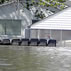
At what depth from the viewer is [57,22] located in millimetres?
23562

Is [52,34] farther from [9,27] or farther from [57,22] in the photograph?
[9,27]

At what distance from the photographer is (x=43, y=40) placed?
79.9ft

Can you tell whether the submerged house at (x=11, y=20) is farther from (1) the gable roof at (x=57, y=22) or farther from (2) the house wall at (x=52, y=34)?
(1) the gable roof at (x=57, y=22)

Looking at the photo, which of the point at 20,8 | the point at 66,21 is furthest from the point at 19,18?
the point at 66,21

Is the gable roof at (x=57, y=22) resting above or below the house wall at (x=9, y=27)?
above

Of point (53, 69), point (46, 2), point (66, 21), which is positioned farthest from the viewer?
point (46, 2)

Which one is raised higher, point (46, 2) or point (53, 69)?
point (46, 2)

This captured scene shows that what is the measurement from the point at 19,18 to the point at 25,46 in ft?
22.5

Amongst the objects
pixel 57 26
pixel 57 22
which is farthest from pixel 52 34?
pixel 57 22

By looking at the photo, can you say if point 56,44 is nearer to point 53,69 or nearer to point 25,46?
point 25,46

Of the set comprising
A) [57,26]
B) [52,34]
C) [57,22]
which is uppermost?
[57,22]

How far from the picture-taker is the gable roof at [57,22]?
23.3m

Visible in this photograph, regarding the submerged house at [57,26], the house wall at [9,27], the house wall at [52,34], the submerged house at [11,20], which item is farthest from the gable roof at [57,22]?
the house wall at [9,27]

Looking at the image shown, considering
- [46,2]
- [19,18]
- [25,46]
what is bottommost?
[25,46]
